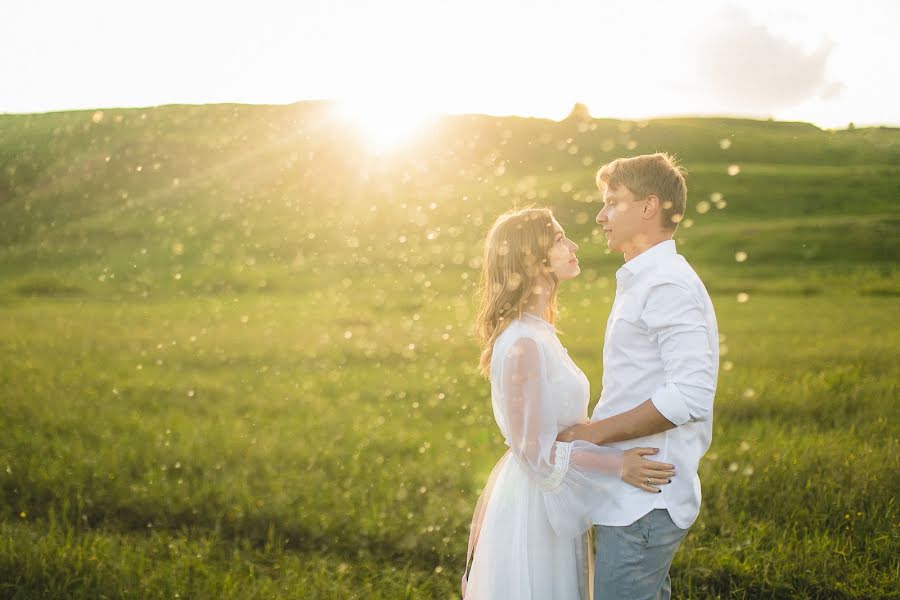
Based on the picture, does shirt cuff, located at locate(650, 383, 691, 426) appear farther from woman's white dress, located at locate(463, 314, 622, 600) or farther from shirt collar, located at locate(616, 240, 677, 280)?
shirt collar, located at locate(616, 240, 677, 280)

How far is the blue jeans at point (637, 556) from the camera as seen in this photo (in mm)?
2975

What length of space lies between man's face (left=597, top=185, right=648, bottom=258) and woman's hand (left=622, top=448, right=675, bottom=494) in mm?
826

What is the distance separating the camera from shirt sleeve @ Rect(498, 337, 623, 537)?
124 inches

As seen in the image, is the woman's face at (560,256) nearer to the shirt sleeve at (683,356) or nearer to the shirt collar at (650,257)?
the shirt collar at (650,257)

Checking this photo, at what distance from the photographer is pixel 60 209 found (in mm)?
36656

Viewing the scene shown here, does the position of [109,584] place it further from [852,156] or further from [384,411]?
[852,156]

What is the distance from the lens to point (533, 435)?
317 centimetres

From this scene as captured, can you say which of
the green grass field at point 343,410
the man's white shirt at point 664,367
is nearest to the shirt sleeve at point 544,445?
the man's white shirt at point 664,367

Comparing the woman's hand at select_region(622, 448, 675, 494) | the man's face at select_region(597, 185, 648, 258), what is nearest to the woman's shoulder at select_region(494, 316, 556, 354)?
the man's face at select_region(597, 185, 648, 258)

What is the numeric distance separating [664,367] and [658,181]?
76 cm

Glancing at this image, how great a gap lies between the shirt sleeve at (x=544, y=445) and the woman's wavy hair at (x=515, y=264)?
0.69ft

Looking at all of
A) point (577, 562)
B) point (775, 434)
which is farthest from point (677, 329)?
point (775, 434)

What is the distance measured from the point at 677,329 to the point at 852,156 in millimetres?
53163

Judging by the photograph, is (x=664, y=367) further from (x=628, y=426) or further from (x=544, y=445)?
(x=544, y=445)
